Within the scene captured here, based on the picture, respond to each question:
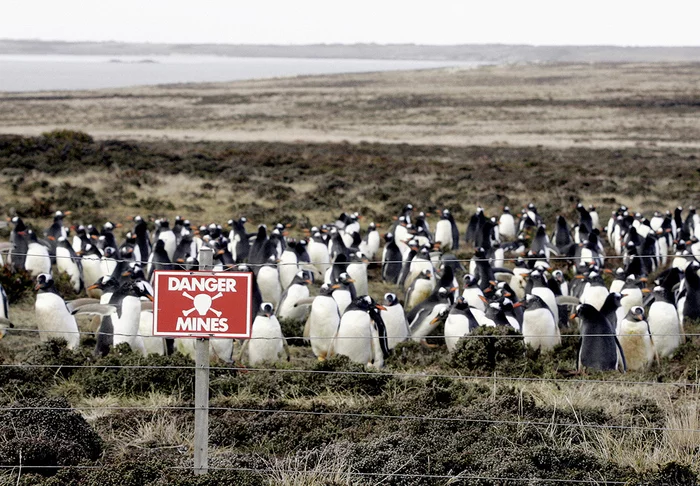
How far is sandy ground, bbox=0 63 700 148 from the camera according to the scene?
4853 centimetres

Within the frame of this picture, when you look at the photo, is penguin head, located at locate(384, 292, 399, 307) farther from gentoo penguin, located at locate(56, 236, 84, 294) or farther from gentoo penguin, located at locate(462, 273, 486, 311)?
gentoo penguin, located at locate(56, 236, 84, 294)

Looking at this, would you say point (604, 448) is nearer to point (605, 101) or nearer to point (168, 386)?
point (168, 386)

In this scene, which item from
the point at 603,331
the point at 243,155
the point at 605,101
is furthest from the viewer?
the point at 605,101

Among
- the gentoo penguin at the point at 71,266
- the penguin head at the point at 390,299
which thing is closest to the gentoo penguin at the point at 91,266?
the gentoo penguin at the point at 71,266

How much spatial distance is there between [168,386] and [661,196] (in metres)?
20.3

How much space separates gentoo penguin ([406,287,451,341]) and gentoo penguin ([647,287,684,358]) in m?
2.48

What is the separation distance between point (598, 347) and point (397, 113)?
5694 cm

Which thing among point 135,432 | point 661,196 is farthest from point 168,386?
point 661,196

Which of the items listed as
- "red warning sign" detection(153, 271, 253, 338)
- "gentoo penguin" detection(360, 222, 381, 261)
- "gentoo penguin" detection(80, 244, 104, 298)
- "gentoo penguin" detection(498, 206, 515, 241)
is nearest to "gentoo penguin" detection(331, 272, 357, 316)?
"gentoo penguin" detection(80, 244, 104, 298)

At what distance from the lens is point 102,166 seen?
93.3 ft

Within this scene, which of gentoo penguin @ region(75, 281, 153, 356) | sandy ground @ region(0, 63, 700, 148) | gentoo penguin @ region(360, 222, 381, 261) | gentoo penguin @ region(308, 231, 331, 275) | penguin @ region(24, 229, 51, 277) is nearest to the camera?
gentoo penguin @ region(75, 281, 153, 356)

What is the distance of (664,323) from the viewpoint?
1005 centimetres

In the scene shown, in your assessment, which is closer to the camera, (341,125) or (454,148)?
(454,148)

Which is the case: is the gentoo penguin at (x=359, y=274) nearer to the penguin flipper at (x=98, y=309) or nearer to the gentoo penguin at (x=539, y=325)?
the gentoo penguin at (x=539, y=325)
